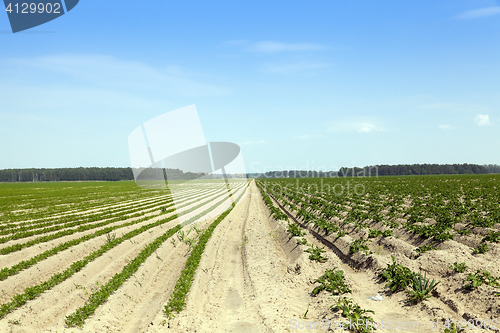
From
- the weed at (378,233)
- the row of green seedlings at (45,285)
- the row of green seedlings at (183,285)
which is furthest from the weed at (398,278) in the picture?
the row of green seedlings at (45,285)

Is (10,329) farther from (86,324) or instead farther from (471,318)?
(471,318)

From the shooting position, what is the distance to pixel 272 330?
18.6 feet

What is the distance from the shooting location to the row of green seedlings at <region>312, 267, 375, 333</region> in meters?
5.30

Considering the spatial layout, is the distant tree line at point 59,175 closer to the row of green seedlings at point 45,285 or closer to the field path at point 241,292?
the row of green seedlings at point 45,285

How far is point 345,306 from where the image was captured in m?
5.91

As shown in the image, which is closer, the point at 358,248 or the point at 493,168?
the point at 358,248

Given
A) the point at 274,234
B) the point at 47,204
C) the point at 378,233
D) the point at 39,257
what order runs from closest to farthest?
1. the point at 39,257
2. the point at 378,233
3. the point at 274,234
4. the point at 47,204

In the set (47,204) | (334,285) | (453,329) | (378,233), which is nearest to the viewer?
(453,329)

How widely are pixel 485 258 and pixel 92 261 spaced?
1263 cm

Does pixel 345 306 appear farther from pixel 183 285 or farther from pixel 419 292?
pixel 183 285

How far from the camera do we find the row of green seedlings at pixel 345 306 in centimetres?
530

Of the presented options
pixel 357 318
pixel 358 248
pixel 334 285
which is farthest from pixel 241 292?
pixel 358 248

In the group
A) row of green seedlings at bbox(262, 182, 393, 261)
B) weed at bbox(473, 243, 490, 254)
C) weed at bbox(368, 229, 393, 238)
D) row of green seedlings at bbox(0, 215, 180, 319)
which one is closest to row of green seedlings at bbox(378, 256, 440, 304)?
row of green seedlings at bbox(262, 182, 393, 261)

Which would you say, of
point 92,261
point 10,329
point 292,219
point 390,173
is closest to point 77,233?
point 92,261
